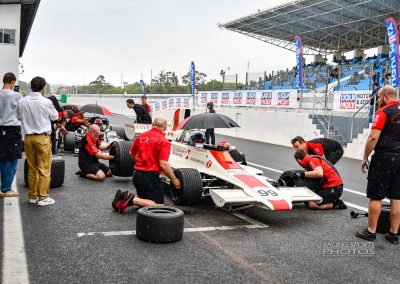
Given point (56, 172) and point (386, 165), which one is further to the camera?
point (56, 172)

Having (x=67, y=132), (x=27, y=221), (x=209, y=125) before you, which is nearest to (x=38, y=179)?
(x=27, y=221)

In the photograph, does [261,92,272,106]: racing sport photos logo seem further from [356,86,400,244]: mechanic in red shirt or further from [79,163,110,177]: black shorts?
[356,86,400,244]: mechanic in red shirt

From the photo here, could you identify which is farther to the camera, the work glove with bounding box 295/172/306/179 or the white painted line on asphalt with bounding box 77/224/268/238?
the work glove with bounding box 295/172/306/179

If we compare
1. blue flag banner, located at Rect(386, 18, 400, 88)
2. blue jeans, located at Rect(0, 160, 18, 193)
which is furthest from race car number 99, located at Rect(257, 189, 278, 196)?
blue flag banner, located at Rect(386, 18, 400, 88)

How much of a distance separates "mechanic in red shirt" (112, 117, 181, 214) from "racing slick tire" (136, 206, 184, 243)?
3.15 feet

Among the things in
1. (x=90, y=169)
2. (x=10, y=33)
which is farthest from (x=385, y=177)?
(x=10, y=33)

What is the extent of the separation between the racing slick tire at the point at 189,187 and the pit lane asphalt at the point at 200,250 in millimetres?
199

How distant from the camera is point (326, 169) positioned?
21.8 ft

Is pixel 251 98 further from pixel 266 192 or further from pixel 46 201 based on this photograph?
pixel 46 201

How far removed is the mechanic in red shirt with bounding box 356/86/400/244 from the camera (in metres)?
4.98

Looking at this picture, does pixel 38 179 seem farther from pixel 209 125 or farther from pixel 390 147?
pixel 390 147

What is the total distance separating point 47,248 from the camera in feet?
14.1

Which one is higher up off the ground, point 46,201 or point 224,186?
point 224,186

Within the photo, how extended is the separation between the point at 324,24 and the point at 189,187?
32864 mm
